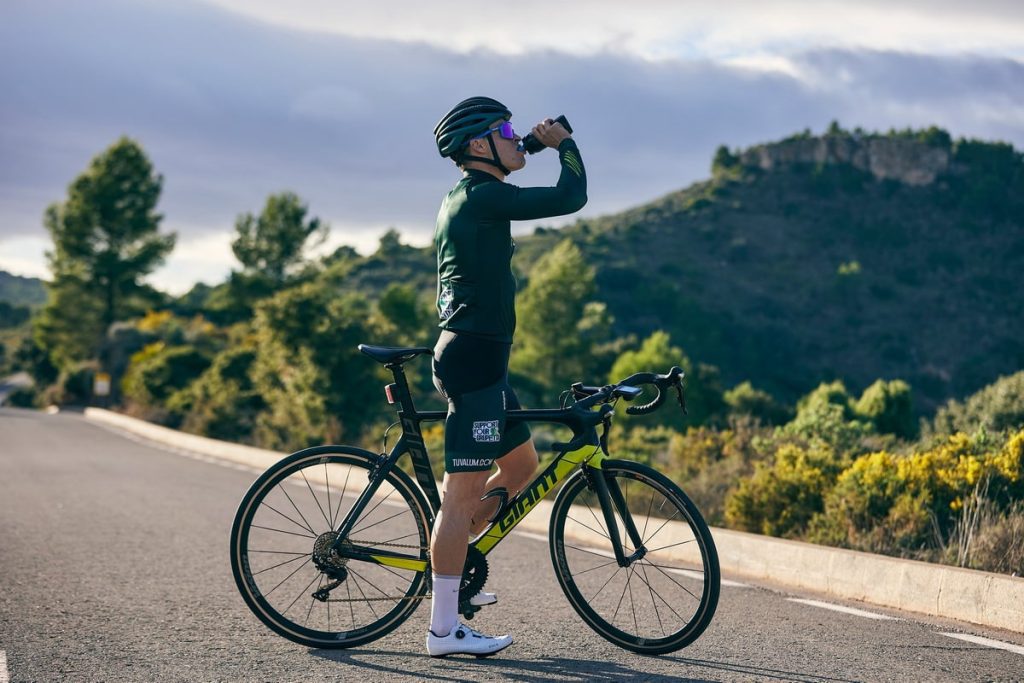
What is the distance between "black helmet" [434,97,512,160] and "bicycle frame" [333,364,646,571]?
935 millimetres

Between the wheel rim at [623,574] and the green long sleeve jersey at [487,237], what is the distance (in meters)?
0.88

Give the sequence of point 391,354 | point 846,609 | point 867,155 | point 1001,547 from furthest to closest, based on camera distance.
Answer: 1. point 867,155
2. point 1001,547
3. point 846,609
4. point 391,354

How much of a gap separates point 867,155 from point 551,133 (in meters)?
130

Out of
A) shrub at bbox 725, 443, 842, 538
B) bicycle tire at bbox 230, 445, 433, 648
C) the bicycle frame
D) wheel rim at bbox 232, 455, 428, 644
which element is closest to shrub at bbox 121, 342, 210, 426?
shrub at bbox 725, 443, 842, 538

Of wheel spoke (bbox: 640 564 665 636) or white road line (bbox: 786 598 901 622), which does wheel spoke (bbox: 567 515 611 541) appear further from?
white road line (bbox: 786 598 901 622)

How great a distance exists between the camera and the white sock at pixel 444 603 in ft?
14.9

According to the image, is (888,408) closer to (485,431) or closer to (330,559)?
(330,559)

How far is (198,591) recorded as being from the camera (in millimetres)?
6316

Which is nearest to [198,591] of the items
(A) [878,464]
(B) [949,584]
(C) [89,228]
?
(B) [949,584]

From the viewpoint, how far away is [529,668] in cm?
448

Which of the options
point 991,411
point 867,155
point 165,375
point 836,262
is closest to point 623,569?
point 991,411

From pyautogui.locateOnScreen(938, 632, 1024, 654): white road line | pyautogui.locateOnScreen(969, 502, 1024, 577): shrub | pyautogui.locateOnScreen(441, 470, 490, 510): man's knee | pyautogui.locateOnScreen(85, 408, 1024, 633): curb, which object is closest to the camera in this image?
pyautogui.locateOnScreen(441, 470, 490, 510): man's knee

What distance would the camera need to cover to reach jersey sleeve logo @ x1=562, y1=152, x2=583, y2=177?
4375 mm

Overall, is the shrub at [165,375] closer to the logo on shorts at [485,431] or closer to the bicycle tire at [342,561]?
the bicycle tire at [342,561]
